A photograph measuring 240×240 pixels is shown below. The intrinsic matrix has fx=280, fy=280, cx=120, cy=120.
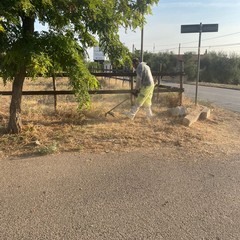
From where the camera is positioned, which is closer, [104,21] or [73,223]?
[73,223]

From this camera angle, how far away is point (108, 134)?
6031 millimetres

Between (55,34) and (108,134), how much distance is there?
228 centimetres

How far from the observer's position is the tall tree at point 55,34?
4.46 metres

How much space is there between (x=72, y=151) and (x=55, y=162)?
0.57 metres

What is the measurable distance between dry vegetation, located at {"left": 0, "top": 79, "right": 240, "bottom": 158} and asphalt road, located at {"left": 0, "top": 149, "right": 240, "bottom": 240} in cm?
43

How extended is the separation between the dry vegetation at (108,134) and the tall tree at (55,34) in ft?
2.54

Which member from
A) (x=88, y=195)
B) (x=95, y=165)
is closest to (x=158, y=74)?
(x=95, y=165)

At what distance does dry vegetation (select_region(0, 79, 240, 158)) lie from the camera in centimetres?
521

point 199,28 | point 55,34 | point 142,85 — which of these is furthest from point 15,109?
point 199,28

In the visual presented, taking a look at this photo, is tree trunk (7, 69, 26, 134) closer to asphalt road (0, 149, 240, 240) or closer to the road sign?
asphalt road (0, 149, 240, 240)

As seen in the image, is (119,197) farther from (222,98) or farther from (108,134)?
(222,98)

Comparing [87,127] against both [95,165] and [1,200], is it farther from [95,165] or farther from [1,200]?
[1,200]

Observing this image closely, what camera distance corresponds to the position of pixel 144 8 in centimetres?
602

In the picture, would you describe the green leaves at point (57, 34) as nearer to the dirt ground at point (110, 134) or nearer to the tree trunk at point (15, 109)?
the tree trunk at point (15, 109)
